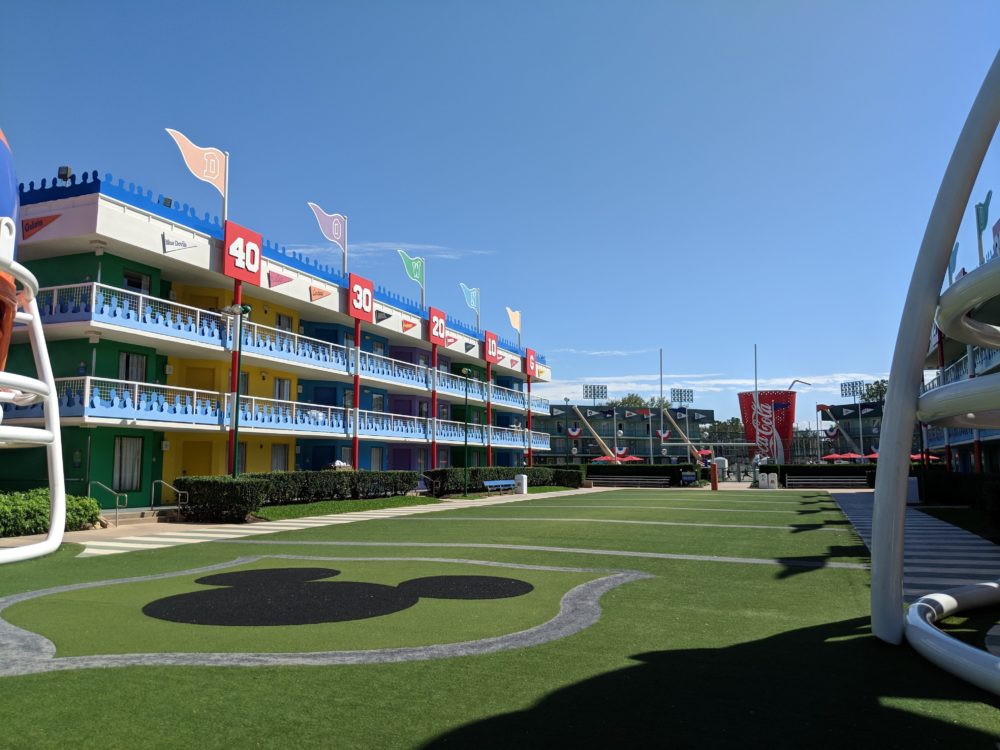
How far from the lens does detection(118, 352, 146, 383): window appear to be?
25.2 m

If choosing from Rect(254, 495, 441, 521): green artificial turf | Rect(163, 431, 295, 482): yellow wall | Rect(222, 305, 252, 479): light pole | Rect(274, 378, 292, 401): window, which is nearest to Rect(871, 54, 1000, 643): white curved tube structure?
Rect(254, 495, 441, 521): green artificial turf

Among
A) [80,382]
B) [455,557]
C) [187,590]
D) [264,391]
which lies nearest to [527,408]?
[264,391]

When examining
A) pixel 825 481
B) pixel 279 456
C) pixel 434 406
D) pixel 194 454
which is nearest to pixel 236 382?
pixel 194 454

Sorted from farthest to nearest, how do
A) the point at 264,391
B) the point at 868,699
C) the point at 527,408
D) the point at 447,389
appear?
the point at 527,408 → the point at 447,389 → the point at 264,391 → the point at 868,699

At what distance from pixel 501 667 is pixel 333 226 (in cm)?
3122

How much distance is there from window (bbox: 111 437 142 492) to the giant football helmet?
10534 mm

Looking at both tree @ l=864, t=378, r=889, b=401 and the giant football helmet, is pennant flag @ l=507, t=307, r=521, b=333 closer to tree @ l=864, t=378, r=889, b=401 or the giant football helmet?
the giant football helmet

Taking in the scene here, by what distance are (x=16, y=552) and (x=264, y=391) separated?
63.4 feet

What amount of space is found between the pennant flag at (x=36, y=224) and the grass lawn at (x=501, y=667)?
14.0 metres

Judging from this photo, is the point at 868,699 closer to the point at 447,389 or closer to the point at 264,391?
the point at 264,391

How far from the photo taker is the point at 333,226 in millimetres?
34812

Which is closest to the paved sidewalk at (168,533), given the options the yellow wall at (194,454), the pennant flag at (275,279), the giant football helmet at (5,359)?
the giant football helmet at (5,359)

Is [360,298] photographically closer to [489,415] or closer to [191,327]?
[191,327]

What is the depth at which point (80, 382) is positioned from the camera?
21797 mm
